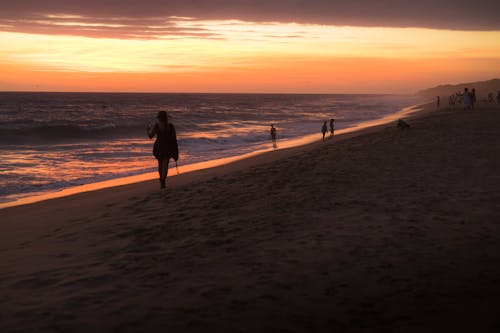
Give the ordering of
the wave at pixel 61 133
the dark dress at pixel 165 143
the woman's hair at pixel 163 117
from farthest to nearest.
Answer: the wave at pixel 61 133 < the dark dress at pixel 165 143 < the woman's hair at pixel 163 117

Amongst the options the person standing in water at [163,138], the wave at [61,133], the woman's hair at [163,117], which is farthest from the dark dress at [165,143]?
the wave at [61,133]

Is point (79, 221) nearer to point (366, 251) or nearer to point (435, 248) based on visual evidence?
point (366, 251)

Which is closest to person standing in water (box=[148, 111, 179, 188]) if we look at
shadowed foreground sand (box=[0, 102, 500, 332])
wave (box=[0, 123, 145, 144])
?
shadowed foreground sand (box=[0, 102, 500, 332])

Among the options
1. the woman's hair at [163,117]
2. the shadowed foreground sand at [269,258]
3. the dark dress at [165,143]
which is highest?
the woman's hair at [163,117]

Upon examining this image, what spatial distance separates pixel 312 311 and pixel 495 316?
1396 millimetres

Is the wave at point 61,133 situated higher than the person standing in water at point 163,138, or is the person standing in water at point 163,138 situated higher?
the person standing in water at point 163,138

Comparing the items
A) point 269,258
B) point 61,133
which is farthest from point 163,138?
point 61,133

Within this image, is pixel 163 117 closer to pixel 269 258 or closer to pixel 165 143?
pixel 165 143

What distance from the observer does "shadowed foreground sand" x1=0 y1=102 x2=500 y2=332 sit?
3807mm

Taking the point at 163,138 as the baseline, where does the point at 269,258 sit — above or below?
below

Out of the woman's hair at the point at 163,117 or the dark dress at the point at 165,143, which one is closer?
the woman's hair at the point at 163,117

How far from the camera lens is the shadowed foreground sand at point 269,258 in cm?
381

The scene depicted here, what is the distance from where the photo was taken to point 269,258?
521 centimetres

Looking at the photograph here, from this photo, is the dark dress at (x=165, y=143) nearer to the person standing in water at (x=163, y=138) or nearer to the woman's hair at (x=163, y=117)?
the person standing in water at (x=163, y=138)
